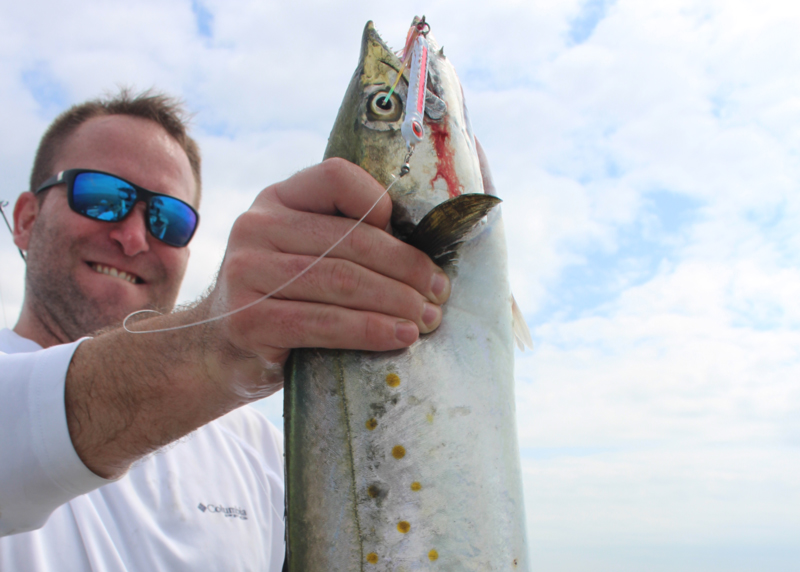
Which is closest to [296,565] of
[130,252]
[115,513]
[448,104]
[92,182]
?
[115,513]

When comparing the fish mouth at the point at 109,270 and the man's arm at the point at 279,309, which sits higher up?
the fish mouth at the point at 109,270

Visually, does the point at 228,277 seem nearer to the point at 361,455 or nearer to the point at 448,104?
the point at 361,455

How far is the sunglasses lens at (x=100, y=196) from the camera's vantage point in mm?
3357

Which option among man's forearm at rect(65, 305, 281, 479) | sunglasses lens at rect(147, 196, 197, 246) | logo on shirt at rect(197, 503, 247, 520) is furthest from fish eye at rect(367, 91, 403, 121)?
sunglasses lens at rect(147, 196, 197, 246)

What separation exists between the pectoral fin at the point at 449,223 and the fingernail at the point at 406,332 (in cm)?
25

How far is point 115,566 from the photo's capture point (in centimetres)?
215

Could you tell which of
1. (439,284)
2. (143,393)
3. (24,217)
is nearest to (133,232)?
(24,217)

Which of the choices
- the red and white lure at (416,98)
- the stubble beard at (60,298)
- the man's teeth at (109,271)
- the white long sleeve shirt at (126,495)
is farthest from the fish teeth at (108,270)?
the red and white lure at (416,98)

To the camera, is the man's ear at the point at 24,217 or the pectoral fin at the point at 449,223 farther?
the man's ear at the point at 24,217

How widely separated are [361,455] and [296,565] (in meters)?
0.37

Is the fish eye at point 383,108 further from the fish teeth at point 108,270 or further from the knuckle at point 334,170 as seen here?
the fish teeth at point 108,270

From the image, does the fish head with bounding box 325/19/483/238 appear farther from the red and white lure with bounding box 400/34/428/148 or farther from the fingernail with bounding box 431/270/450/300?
the fingernail with bounding box 431/270/450/300

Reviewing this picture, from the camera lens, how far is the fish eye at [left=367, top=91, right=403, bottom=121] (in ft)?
5.65

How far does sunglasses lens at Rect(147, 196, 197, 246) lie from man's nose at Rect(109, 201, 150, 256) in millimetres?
58
